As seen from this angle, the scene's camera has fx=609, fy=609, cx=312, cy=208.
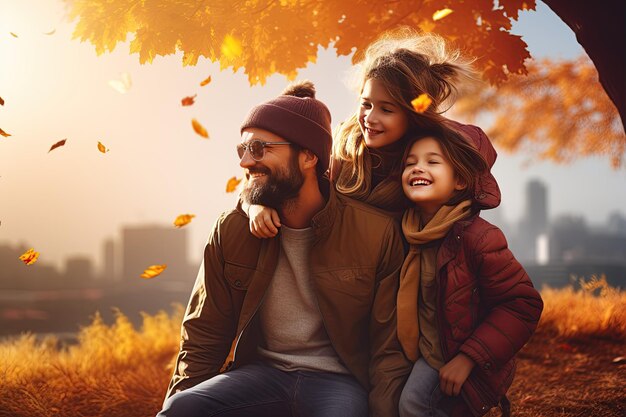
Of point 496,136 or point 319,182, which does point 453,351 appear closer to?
point 319,182

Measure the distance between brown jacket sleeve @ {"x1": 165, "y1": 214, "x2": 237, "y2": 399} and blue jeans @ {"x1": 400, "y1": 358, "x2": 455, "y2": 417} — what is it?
1088 mm

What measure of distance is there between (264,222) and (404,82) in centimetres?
119

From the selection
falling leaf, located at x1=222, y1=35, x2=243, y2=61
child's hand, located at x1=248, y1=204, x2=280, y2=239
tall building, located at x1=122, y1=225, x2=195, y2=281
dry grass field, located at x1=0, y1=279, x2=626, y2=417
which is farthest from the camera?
tall building, located at x1=122, y1=225, x2=195, y2=281

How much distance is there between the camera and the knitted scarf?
326 centimetres

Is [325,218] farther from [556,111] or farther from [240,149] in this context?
[556,111]

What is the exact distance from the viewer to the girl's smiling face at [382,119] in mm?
3555

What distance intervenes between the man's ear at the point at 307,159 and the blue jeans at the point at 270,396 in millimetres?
1162

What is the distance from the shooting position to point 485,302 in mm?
3260

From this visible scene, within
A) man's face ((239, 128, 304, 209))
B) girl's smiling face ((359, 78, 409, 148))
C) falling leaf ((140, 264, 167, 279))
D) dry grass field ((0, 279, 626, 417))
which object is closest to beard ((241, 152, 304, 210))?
man's face ((239, 128, 304, 209))

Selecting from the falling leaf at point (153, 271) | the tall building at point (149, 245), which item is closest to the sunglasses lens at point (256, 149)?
the falling leaf at point (153, 271)

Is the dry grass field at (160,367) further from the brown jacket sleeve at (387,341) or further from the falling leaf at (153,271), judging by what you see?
the brown jacket sleeve at (387,341)

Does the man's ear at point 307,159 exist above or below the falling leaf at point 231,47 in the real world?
below

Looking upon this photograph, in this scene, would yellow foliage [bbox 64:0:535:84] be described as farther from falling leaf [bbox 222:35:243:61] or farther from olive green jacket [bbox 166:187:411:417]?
olive green jacket [bbox 166:187:411:417]

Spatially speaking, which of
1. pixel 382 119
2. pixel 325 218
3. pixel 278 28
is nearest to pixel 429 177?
pixel 382 119
